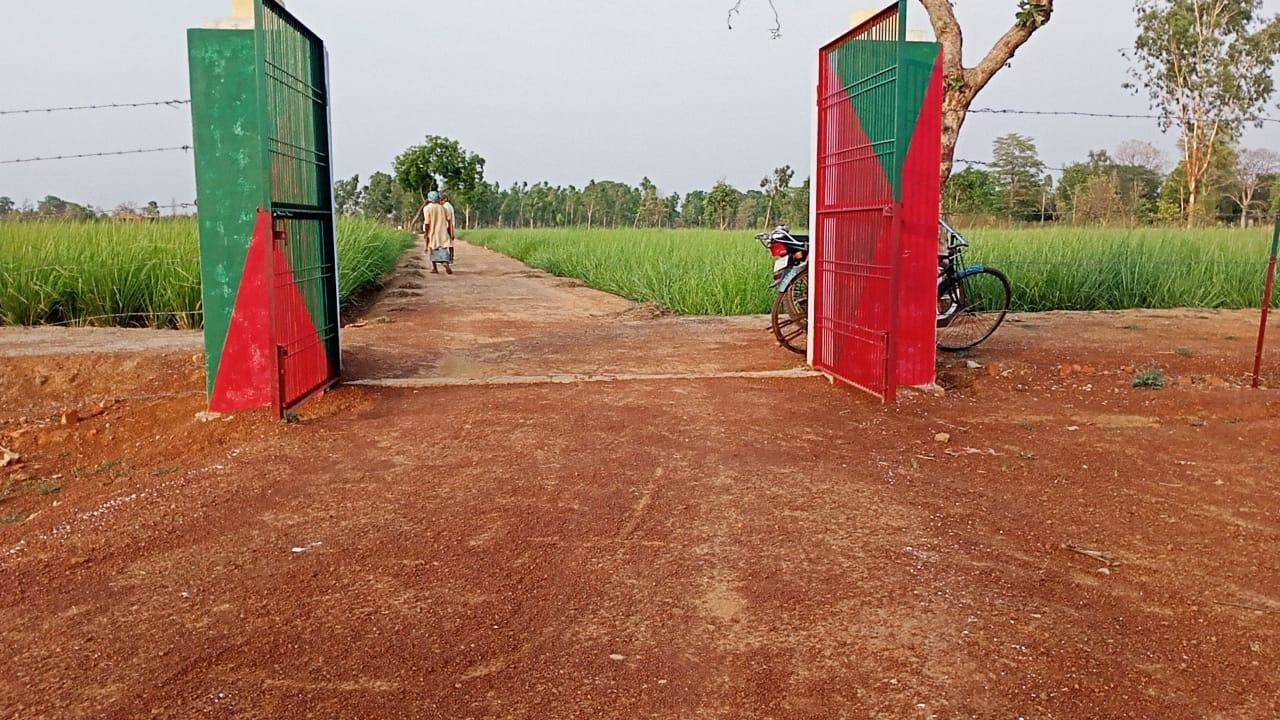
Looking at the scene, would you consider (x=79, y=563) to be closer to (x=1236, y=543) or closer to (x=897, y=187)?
(x=1236, y=543)

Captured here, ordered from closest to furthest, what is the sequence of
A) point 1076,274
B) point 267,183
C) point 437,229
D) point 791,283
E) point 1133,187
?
point 267,183, point 791,283, point 1076,274, point 437,229, point 1133,187

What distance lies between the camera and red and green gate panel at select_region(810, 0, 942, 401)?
5.11 m

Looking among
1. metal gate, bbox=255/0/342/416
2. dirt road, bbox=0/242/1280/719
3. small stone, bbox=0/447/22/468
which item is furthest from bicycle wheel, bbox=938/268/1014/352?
small stone, bbox=0/447/22/468

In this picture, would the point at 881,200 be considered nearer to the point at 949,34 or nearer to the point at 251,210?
the point at 949,34

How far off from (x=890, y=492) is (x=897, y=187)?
6.54ft

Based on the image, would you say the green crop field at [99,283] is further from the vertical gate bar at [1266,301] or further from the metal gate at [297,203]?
the vertical gate bar at [1266,301]

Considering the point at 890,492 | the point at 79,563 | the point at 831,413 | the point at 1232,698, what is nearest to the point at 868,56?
the point at 831,413

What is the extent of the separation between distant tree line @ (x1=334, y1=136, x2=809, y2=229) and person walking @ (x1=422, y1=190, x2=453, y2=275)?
423 centimetres

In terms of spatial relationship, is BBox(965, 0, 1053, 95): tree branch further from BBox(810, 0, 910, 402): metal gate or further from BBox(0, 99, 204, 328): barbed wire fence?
BBox(0, 99, 204, 328): barbed wire fence

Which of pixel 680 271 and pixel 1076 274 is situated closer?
pixel 1076 274

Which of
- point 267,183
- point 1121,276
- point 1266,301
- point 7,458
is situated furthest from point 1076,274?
point 7,458

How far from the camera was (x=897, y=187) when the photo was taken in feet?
16.8

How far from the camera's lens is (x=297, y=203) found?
521 centimetres

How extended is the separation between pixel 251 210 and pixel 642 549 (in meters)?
2.81
